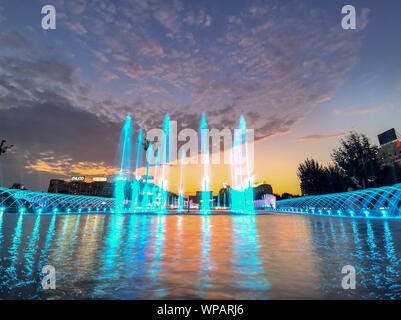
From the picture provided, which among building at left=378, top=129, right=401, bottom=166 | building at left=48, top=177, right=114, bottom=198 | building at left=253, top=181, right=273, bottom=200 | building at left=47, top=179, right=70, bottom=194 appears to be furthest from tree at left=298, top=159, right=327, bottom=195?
building at left=47, top=179, right=70, bottom=194

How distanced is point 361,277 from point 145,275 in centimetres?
428

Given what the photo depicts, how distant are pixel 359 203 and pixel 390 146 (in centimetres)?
5638

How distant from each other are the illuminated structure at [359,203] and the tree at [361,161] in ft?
26.5

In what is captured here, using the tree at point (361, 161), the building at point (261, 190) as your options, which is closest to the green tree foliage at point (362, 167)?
the tree at point (361, 161)

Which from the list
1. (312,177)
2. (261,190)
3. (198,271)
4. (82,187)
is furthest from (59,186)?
(198,271)

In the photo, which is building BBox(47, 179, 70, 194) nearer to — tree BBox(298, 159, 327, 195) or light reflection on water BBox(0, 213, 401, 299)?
tree BBox(298, 159, 327, 195)

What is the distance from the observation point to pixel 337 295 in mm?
4051

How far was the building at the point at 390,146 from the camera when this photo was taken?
76250mm

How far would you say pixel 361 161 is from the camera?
52812 mm

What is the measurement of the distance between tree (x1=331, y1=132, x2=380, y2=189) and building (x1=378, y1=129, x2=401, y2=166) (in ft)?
97.1

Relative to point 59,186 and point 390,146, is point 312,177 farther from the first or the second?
point 59,186
